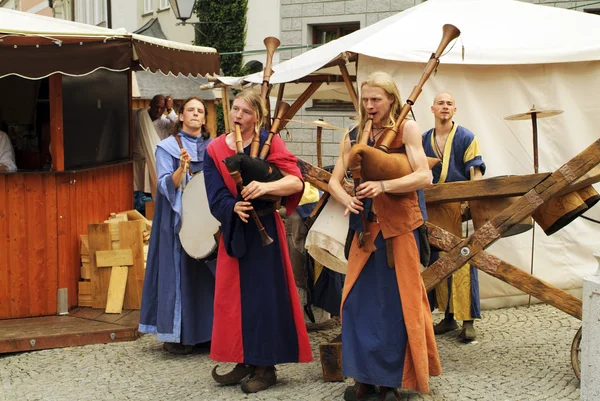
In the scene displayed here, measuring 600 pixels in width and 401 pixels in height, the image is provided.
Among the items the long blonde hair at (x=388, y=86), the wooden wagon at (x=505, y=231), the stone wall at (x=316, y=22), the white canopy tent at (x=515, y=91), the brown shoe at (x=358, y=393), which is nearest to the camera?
the long blonde hair at (x=388, y=86)

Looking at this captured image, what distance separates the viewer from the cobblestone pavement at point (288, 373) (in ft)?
16.7

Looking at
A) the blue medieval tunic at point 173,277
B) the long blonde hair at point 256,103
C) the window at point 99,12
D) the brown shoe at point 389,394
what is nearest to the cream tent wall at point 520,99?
the blue medieval tunic at point 173,277

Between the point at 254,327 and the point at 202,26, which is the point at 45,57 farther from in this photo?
the point at 202,26

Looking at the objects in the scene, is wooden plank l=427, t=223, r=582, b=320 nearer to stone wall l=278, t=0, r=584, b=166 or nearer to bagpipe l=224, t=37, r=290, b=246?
bagpipe l=224, t=37, r=290, b=246

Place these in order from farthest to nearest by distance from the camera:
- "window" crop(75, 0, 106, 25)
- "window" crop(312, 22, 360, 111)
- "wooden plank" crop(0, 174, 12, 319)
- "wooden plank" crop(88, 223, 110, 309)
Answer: "window" crop(75, 0, 106, 25) < "window" crop(312, 22, 360, 111) < "wooden plank" crop(88, 223, 110, 309) < "wooden plank" crop(0, 174, 12, 319)

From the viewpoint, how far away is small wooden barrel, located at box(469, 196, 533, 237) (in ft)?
17.5

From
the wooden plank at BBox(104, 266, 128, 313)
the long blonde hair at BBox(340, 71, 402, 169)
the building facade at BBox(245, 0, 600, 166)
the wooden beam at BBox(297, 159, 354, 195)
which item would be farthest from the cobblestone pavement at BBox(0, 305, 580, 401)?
the building facade at BBox(245, 0, 600, 166)

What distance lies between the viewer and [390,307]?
4.64m

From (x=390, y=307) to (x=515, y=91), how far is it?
3.56m

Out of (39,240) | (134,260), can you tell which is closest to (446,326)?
(134,260)

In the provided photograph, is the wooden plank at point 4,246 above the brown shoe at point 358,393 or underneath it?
above

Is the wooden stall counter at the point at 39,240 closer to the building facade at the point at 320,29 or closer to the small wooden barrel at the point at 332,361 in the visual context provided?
the small wooden barrel at the point at 332,361

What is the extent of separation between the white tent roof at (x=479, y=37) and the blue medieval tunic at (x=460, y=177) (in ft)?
2.58

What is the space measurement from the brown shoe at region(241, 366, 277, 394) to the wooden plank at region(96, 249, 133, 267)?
94.9 inches
